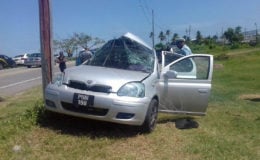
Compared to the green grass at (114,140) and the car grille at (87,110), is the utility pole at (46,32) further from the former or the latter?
the car grille at (87,110)

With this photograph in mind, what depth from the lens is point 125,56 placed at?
25.2 ft

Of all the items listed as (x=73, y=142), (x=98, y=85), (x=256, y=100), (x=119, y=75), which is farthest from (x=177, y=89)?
(x=256, y=100)

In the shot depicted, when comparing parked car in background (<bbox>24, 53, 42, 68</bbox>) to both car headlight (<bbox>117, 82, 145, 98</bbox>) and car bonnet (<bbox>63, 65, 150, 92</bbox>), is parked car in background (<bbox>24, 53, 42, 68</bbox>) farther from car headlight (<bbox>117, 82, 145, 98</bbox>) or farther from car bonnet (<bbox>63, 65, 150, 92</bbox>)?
car headlight (<bbox>117, 82, 145, 98</bbox>)

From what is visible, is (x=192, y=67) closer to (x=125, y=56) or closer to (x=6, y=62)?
(x=125, y=56)

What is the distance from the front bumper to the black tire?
15 cm

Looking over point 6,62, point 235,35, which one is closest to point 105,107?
point 6,62

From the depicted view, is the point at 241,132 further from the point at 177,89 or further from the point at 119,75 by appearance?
the point at 119,75

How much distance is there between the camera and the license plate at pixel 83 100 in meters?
6.28

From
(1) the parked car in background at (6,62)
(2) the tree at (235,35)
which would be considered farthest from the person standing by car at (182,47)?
(2) the tree at (235,35)

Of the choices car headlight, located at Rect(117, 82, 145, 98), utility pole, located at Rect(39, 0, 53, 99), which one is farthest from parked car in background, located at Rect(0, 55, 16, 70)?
car headlight, located at Rect(117, 82, 145, 98)

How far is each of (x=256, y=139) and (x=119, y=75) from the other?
2.51 meters

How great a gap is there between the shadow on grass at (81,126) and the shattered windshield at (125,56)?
3.48ft

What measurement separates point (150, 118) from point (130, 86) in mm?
715

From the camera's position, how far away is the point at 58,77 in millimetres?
6875
